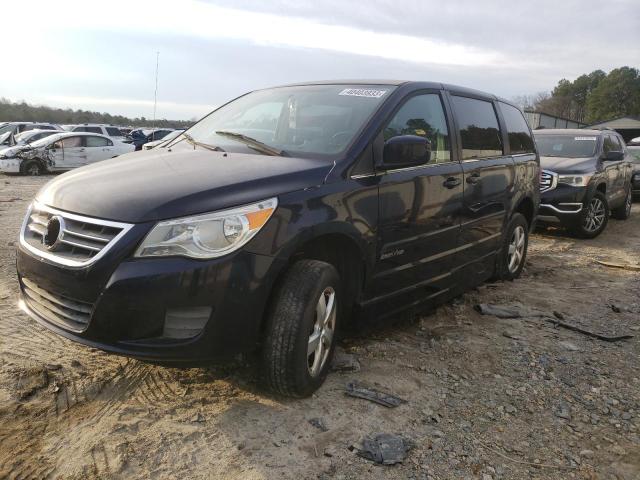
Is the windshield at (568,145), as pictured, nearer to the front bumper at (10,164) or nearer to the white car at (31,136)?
the front bumper at (10,164)

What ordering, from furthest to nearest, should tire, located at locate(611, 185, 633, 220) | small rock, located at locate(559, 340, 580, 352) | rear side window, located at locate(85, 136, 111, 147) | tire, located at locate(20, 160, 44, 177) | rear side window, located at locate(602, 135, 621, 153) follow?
rear side window, located at locate(85, 136, 111, 147) < tire, located at locate(20, 160, 44, 177) < tire, located at locate(611, 185, 633, 220) < rear side window, located at locate(602, 135, 621, 153) < small rock, located at locate(559, 340, 580, 352)

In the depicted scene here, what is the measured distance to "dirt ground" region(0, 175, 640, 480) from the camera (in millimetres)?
2488

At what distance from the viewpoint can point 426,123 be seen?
13.2 feet

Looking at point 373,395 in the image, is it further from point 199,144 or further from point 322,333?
point 199,144

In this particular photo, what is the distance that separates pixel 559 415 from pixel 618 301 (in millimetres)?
2748

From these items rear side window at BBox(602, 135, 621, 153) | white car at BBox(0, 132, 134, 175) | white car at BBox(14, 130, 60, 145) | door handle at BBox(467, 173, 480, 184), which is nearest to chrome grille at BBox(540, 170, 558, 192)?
rear side window at BBox(602, 135, 621, 153)

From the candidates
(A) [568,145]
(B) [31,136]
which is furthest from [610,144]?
(B) [31,136]

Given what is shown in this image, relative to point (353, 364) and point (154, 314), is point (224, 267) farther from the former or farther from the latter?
point (353, 364)

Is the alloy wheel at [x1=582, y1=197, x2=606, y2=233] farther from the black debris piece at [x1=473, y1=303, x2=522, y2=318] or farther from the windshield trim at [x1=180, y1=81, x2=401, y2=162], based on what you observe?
the windshield trim at [x1=180, y1=81, x2=401, y2=162]

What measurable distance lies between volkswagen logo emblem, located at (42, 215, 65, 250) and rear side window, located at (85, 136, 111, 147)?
17.3 meters

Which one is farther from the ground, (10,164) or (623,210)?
(623,210)

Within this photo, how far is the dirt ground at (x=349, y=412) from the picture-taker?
249cm

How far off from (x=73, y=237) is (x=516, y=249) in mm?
4548

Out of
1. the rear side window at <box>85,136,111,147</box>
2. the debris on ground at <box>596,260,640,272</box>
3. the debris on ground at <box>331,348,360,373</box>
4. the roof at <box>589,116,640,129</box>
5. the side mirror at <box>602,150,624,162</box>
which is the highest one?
the roof at <box>589,116,640,129</box>
